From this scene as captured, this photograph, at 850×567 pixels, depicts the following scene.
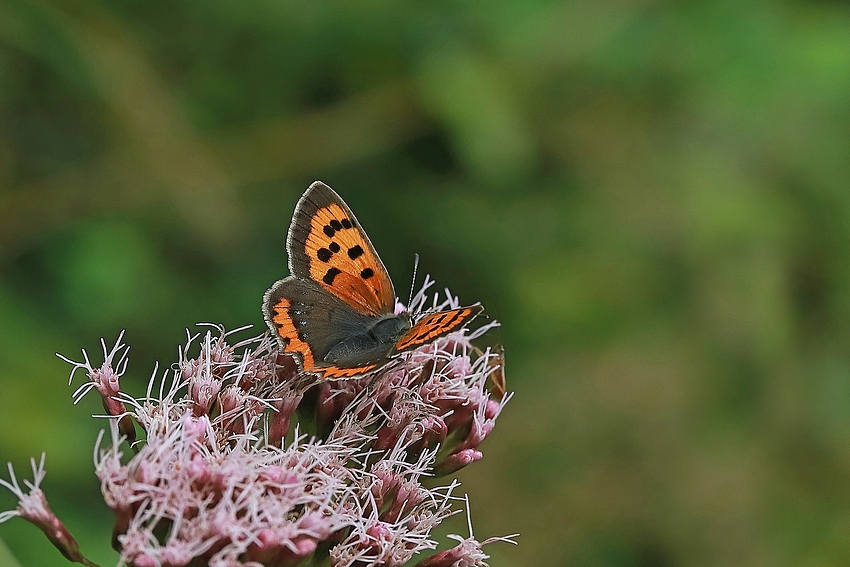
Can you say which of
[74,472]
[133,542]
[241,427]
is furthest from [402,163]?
[133,542]

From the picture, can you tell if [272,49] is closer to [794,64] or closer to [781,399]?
[794,64]

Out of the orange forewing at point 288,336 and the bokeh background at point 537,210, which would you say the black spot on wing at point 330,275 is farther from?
the bokeh background at point 537,210

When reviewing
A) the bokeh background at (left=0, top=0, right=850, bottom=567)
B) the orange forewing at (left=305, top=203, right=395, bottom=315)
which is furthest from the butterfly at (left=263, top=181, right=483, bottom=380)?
the bokeh background at (left=0, top=0, right=850, bottom=567)

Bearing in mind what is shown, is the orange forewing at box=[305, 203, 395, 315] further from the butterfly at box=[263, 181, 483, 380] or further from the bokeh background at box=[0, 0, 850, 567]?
the bokeh background at box=[0, 0, 850, 567]

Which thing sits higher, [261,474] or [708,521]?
[261,474]

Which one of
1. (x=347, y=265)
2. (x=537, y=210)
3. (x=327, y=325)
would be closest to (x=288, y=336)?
(x=327, y=325)

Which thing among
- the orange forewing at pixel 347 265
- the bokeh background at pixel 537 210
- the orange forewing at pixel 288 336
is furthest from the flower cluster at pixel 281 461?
the bokeh background at pixel 537 210
